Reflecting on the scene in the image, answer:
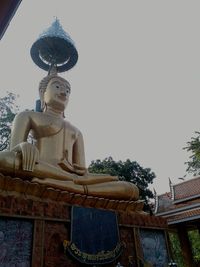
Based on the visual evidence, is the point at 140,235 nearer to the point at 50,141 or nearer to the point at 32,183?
the point at 32,183

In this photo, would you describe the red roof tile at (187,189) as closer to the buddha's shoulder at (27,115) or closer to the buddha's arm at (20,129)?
the buddha's shoulder at (27,115)

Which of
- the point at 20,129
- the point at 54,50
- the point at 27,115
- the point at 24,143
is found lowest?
the point at 24,143

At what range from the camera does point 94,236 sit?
434 cm

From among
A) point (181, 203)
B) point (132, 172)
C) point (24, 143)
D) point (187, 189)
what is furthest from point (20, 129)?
point (132, 172)

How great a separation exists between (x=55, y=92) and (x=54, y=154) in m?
1.75

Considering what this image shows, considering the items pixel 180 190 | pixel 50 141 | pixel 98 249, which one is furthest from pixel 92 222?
pixel 180 190

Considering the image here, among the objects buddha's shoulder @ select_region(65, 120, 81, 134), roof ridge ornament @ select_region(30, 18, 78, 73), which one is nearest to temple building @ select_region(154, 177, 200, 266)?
buddha's shoulder @ select_region(65, 120, 81, 134)

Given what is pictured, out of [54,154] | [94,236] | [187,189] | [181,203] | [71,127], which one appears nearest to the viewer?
[94,236]

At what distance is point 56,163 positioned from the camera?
220 inches

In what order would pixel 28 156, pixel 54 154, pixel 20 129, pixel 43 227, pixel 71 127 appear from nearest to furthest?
pixel 43 227
pixel 28 156
pixel 20 129
pixel 54 154
pixel 71 127

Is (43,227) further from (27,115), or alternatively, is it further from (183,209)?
(183,209)

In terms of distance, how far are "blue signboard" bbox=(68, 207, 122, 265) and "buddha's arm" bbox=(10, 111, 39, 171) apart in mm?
1115

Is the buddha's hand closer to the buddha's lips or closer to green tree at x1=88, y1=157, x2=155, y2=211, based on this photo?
the buddha's lips

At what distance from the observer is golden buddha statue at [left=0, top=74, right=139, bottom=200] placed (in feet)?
15.5
